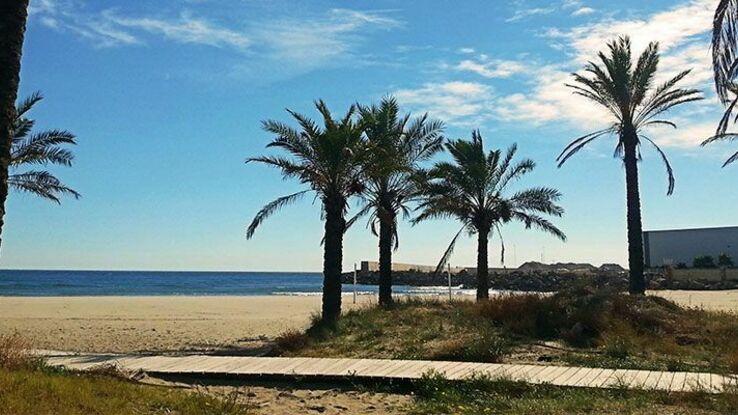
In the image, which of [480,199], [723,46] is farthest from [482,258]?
[723,46]

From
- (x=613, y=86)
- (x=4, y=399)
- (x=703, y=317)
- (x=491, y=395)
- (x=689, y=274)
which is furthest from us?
(x=689, y=274)

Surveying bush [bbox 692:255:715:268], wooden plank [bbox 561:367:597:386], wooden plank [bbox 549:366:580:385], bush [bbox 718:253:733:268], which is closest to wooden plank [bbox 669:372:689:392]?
wooden plank [bbox 561:367:597:386]

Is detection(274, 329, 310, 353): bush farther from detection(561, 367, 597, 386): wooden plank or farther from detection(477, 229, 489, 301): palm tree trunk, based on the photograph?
detection(477, 229, 489, 301): palm tree trunk

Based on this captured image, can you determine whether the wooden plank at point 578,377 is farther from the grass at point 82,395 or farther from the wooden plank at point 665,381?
the grass at point 82,395

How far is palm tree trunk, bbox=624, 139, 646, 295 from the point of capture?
23.7 m

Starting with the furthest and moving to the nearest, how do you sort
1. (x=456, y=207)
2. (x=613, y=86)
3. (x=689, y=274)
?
1. (x=689, y=274)
2. (x=456, y=207)
3. (x=613, y=86)

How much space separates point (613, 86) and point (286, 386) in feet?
60.0

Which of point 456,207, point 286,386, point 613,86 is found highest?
point 613,86

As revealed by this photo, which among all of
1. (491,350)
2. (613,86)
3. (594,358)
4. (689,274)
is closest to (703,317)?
(594,358)

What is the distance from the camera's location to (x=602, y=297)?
17.5m

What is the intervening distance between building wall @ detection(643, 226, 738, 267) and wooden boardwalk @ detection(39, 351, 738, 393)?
193 feet

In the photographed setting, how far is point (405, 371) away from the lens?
33.3ft

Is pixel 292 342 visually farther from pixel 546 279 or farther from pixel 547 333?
pixel 546 279

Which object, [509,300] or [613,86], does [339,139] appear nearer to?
[509,300]
